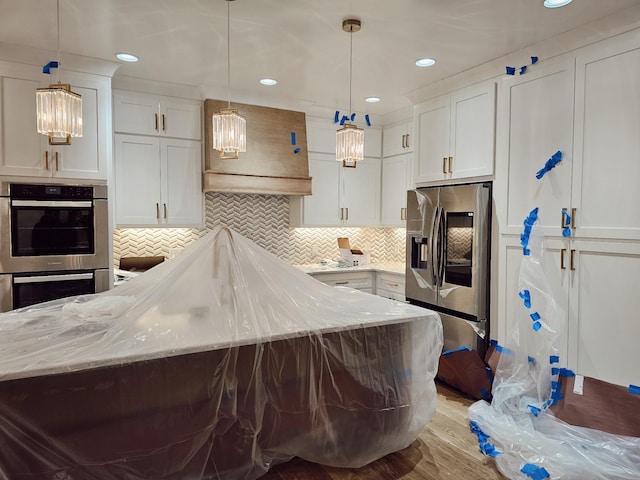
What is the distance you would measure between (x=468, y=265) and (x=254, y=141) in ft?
7.51

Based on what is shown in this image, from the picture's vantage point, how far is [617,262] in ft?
8.32

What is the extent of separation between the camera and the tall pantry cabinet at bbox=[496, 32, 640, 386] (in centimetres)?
248

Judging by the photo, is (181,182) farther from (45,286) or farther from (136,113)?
(45,286)

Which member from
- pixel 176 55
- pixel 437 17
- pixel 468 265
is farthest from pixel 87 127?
pixel 468 265

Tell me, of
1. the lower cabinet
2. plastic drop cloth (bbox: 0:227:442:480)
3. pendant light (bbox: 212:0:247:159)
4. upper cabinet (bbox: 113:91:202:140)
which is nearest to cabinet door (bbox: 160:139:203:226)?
upper cabinet (bbox: 113:91:202:140)

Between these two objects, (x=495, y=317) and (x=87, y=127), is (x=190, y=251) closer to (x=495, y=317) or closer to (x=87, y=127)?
(x=87, y=127)

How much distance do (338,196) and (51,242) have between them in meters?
2.78

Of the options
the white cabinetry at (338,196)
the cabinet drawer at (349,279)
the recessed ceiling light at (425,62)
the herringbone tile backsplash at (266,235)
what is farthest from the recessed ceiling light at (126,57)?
the cabinet drawer at (349,279)

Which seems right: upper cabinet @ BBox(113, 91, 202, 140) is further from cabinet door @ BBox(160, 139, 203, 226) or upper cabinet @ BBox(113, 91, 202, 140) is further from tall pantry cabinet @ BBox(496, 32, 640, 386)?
tall pantry cabinet @ BBox(496, 32, 640, 386)

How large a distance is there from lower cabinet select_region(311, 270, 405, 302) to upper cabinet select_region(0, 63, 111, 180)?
7.27ft

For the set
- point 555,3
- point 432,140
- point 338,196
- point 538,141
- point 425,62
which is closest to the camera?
point 555,3

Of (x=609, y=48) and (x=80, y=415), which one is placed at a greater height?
(x=609, y=48)

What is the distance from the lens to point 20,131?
9.92 ft

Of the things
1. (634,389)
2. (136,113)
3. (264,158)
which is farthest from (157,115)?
(634,389)
